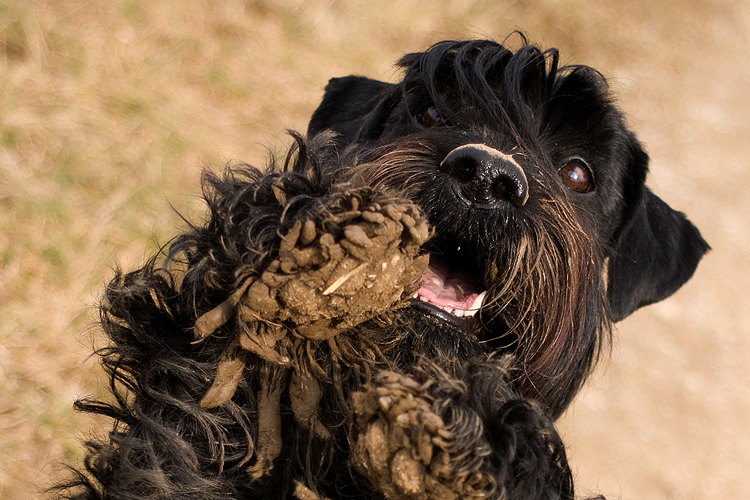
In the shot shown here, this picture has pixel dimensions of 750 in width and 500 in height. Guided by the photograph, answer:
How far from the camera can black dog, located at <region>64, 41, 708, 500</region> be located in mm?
1680

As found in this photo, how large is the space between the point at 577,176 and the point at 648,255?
74 centimetres

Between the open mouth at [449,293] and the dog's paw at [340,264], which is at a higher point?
the open mouth at [449,293]

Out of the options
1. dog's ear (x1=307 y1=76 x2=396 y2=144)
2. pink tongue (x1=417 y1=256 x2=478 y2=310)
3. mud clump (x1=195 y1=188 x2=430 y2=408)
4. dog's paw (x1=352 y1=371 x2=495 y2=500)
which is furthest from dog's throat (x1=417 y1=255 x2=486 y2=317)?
dog's ear (x1=307 y1=76 x2=396 y2=144)

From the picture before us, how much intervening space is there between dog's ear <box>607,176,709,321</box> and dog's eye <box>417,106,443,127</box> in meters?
1.06

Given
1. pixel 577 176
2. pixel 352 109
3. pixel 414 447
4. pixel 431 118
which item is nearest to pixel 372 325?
pixel 414 447

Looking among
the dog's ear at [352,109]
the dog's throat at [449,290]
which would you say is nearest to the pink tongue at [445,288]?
the dog's throat at [449,290]

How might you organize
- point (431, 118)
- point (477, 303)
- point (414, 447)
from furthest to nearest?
1. point (431, 118)
2. point (477, 303)
3. point (414, 447)

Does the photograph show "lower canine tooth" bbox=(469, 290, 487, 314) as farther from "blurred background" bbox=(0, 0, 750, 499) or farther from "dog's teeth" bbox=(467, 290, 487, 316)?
"blurred background" bbox=(0, 0, 750, 499)

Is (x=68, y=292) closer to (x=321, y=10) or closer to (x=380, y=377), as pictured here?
(x=380, y=377)

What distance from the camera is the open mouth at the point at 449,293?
2.25 metres

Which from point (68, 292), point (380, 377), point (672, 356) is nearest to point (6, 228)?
point (68, 292)

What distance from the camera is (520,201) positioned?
87.2 inches

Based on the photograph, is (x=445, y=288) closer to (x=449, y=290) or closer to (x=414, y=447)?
(x=449, y=290)

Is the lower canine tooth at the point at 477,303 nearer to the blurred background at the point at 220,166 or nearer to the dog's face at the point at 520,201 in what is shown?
the dog's face at the point at 520,201
